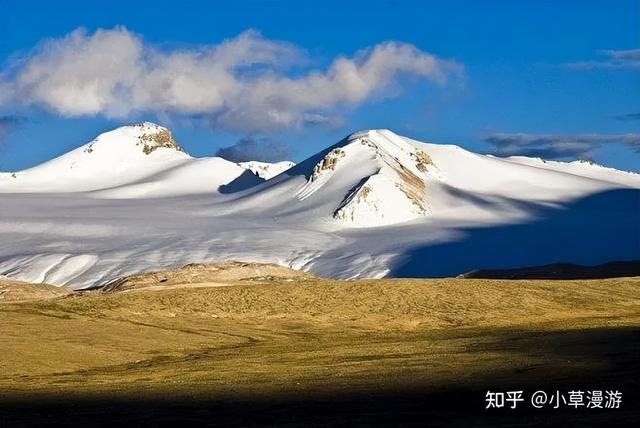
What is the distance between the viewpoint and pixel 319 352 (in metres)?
50.2

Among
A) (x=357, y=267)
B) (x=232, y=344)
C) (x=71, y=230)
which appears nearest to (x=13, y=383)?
(x=232, y=344)

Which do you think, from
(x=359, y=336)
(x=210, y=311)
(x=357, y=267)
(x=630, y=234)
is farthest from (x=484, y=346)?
(x=630, y=234)

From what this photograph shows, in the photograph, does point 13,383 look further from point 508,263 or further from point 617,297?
point 508,263

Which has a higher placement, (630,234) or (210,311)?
(630,234)

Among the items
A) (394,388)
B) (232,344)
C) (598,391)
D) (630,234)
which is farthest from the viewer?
(630,234)

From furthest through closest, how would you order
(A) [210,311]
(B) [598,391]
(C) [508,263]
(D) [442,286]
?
(C) [508,263]
(D) [442,286]
(A) [210,311]
(B) [598,391]

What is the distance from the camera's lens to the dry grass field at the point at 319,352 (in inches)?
1126

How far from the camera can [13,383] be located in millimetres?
40438

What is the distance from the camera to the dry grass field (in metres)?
28.6

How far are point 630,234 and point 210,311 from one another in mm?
138636

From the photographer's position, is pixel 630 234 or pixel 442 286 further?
pixel 630 234

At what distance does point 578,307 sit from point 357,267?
83926mm

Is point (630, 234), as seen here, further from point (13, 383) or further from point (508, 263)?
point (13, 383)

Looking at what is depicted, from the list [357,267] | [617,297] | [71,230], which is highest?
[71,230]
